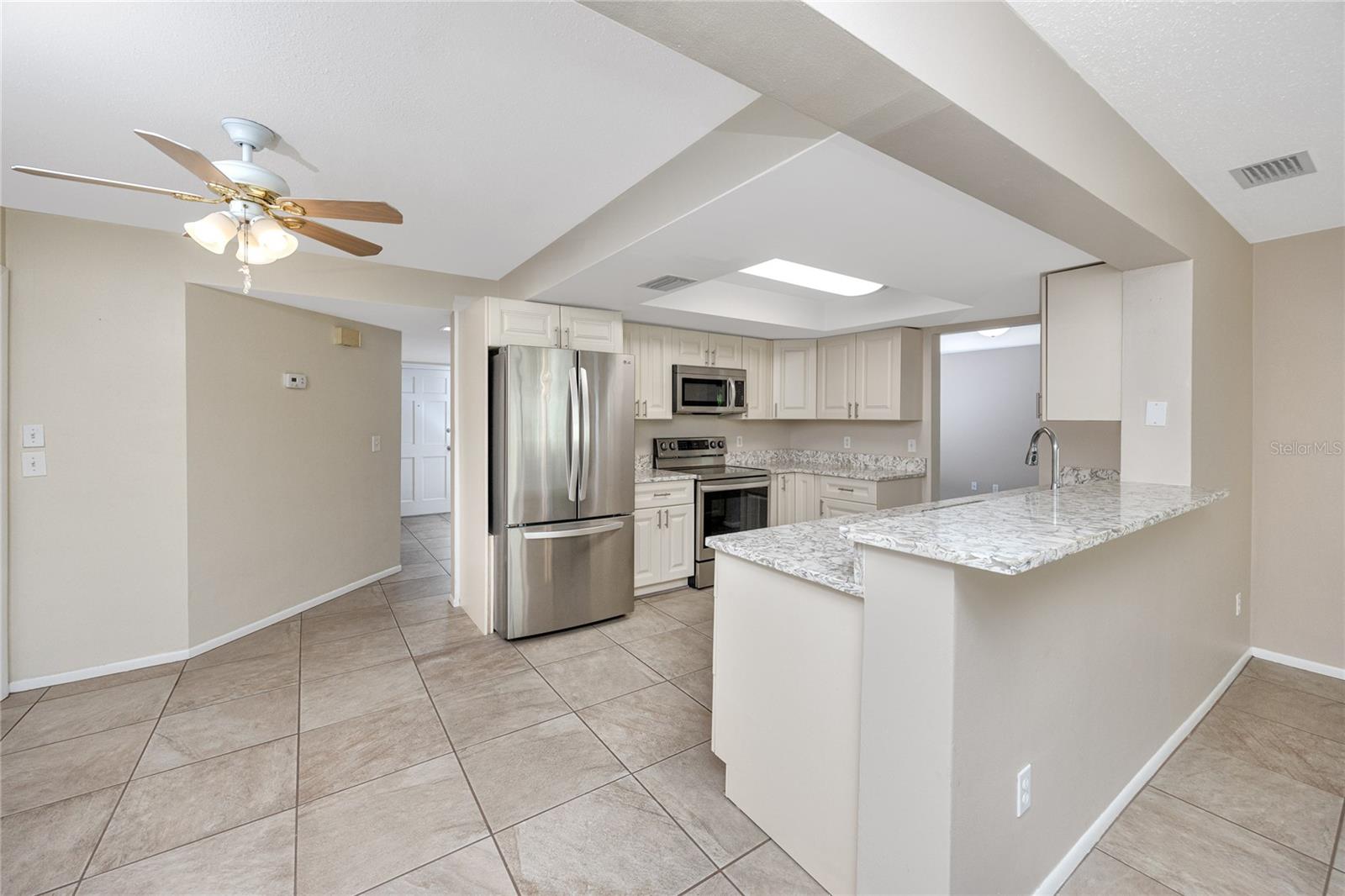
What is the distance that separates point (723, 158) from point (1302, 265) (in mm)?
3158

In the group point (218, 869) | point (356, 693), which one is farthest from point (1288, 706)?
point (356, 693)

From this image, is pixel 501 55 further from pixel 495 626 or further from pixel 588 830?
pixel 495 626

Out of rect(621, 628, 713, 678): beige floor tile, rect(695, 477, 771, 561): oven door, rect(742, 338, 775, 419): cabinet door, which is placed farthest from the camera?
rect(742, 338, 775, 419): cabinet door

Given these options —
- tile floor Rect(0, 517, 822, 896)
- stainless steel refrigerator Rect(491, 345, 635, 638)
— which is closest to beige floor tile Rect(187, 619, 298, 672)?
tile floor Rect(0, 517, 822, 896)

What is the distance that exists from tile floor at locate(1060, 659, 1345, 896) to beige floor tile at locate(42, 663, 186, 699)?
4.10 meters

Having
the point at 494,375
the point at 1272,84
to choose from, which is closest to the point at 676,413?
the point at 494,375

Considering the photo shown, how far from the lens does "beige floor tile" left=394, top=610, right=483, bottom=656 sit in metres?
3.30

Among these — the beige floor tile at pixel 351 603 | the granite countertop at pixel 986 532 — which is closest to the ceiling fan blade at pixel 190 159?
the granite countertop at pixel 986 532

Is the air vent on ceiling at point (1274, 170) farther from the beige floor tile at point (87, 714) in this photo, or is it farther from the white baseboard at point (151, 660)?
the white baseboard at point (151, 660)

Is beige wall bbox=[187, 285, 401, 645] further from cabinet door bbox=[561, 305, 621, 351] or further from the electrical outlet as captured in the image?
the electrical outlet

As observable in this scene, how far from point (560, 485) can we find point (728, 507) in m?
1.57

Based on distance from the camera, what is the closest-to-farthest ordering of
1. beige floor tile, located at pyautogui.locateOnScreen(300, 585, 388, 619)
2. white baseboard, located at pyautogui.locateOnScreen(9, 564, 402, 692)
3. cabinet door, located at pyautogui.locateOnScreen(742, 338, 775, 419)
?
white baseboard, located at pyautogui.locateOnScreen(9, 564, 402, 692)
beige floor tile, located at pyautogui.locateOnScreen(300, 585, 388, 619)
cabinet door, located at pyautogui.locateOnScreen(742, 338, 775, 419)

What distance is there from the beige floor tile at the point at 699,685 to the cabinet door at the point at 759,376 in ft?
8.77

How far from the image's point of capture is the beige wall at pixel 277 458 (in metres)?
3.19
